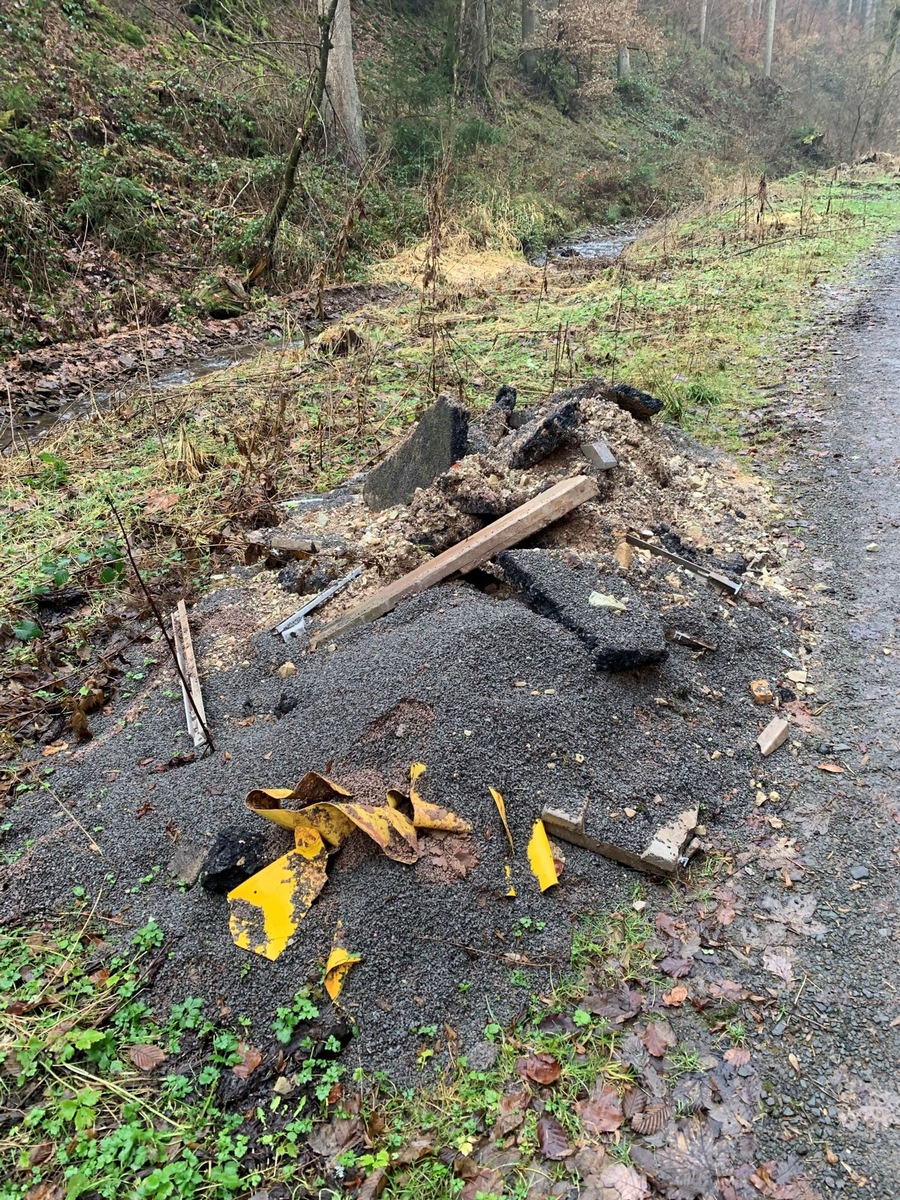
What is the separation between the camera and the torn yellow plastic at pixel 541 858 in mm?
2246

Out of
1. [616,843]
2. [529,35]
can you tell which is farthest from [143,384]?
[529,35]

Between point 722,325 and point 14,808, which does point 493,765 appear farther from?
point 722,325

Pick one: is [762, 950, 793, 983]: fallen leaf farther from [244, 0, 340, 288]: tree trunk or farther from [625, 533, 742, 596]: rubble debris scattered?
[244, 0, 340, 288]: tree trunk

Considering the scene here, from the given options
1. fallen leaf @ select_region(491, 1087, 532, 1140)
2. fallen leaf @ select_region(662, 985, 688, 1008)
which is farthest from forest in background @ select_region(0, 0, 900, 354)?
fallen leaf @ select_region(491, 1087, 532, 1140)

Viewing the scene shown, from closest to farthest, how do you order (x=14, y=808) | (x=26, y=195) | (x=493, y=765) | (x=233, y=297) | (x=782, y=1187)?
(x=782, y=1187), (x=493, y=765), (x=14, y=808), (x=26, y=195), (x=233, y=297)

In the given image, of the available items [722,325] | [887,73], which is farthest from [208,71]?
[887,73]

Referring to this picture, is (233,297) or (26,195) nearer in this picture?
(26,195)

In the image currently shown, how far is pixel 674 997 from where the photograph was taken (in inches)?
79.0

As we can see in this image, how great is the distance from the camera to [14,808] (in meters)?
2.79

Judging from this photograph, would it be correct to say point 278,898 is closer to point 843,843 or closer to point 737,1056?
point 737,1056

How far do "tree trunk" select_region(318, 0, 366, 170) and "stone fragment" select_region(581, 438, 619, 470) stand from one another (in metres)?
12.1

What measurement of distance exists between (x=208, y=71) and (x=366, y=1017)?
15900mm

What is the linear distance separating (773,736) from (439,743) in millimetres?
1350

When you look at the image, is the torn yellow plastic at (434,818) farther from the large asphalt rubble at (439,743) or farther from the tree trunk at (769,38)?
the tree trunk at (769,38)
